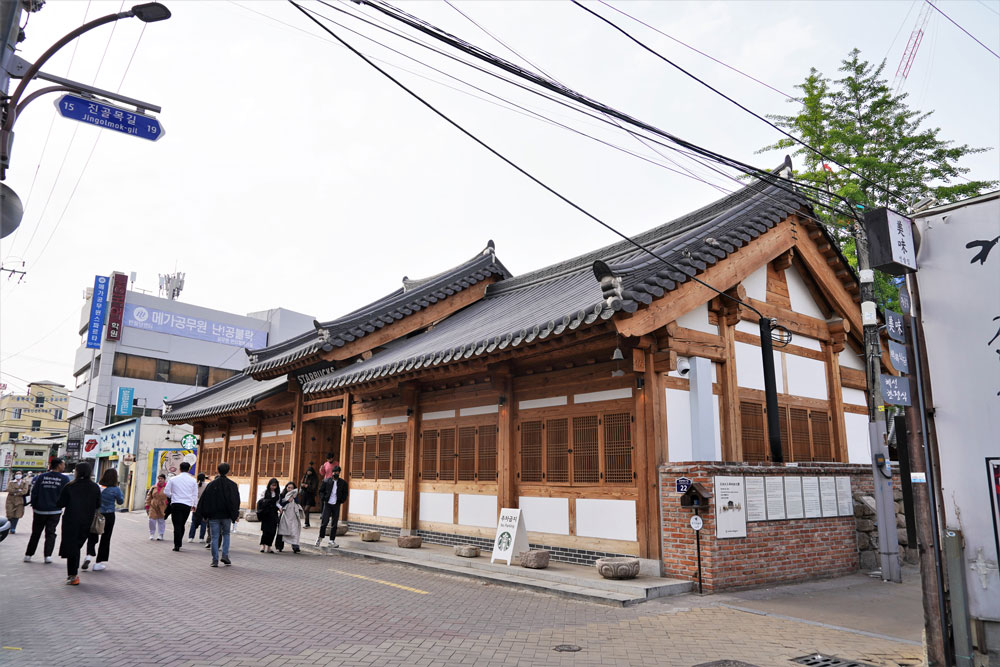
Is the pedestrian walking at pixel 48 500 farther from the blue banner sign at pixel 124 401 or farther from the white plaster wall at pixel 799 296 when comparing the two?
the blue banner sign at pixel 124 401

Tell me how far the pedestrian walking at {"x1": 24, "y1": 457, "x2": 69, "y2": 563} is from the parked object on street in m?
9.32

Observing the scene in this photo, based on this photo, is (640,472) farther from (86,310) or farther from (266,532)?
(86,310)

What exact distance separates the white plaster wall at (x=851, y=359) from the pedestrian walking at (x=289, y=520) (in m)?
13.0

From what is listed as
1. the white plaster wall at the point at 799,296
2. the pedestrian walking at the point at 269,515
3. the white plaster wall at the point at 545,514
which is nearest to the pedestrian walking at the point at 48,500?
the pedestrian walking at the point at 269,515

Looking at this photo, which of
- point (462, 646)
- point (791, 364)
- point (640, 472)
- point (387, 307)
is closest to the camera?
point (462, 646)

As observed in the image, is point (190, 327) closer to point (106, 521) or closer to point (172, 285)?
point (172, 285)

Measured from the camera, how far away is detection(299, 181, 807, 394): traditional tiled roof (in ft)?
32.6

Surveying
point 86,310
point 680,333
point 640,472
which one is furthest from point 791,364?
point 86,310

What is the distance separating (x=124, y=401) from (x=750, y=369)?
140 feet

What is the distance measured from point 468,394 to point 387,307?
18.7 feet

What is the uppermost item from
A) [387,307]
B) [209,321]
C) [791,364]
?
[209,321]

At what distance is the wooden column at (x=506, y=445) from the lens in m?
12.5

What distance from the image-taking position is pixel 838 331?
1429cm

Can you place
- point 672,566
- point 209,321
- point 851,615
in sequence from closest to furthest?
1. point 851,615
2. point 672,566
3. point 209,321
